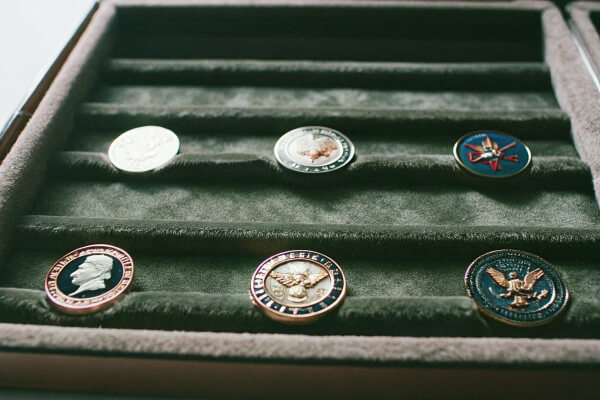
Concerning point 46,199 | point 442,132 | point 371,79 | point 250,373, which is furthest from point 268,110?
point 250,373

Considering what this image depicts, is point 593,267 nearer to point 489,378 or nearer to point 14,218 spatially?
point 489,378

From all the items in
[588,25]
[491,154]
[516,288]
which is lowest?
[516,288]

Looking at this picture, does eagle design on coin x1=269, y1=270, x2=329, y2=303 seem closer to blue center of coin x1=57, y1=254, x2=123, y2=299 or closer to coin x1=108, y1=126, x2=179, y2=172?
blue center of coin x1=57, y1=254, x2=123, y2=299

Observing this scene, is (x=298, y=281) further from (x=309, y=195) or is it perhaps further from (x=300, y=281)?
(x=309, y=195)

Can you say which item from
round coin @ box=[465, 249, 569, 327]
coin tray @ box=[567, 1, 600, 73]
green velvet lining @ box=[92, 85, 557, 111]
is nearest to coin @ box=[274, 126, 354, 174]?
green velvet lining @ box=[92, 85, 557, 111]

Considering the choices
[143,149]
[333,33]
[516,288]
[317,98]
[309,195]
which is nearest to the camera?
[516,288]

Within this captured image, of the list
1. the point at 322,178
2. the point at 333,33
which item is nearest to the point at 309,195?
the point at 322,178

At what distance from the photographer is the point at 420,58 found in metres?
1.97

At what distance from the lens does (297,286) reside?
112cm

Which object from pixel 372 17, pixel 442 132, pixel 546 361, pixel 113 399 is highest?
pixel 372 17

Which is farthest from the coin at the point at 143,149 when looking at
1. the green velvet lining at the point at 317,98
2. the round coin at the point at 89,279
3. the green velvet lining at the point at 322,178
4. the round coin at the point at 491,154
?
the round coin at the point at 491,154

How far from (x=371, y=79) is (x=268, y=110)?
0.43 meters

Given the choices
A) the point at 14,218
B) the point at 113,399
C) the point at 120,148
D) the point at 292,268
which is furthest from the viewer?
the point at 120,148

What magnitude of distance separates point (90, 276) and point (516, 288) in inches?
39.2
